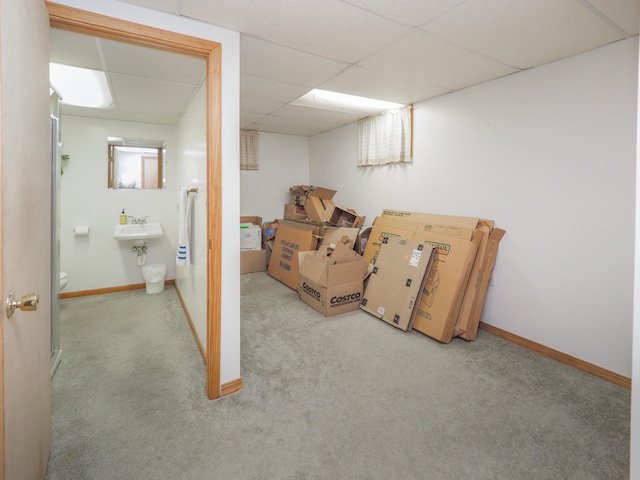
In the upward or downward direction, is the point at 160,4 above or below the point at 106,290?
above

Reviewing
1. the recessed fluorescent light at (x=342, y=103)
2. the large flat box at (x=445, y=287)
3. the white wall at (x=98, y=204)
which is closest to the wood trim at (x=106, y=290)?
the white wall at (x=98, y=204)

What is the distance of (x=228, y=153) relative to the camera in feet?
6.53

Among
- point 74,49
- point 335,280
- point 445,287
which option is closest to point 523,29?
point 445,287

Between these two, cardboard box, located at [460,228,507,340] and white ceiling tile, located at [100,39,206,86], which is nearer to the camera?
white ceiling tile, located at [100,39,206,86]

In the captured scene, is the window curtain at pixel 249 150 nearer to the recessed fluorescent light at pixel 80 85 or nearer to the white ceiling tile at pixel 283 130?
the white ceiling tile at pixel 283 130

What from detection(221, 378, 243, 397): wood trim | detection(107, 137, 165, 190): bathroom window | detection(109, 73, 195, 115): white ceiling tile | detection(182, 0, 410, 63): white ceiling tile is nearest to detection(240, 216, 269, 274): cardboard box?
detection(107, 137, 165, 190): bathroom window

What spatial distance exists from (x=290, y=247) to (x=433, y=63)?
295 centimetres

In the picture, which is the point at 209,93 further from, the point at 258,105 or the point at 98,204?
the point at 98,204

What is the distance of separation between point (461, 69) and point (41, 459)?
348 cm

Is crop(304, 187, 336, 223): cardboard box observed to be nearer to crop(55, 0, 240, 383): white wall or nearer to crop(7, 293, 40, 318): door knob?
crop(55, 0, 240, 383): white wall

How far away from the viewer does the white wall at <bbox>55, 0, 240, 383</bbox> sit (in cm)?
182

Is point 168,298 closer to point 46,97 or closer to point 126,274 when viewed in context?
point 126,274

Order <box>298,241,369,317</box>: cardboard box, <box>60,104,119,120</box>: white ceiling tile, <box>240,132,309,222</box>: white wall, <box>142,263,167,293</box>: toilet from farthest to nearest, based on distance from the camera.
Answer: <box>240,132,309,222</box>: white wall, <box>142,263,167,293</box>: toilet, <box>60,104,119,120</box>: white ceiling tile, <box>298,241,369,317</box>: cardboard box

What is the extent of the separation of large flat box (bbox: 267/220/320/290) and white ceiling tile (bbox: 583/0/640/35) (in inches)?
129
